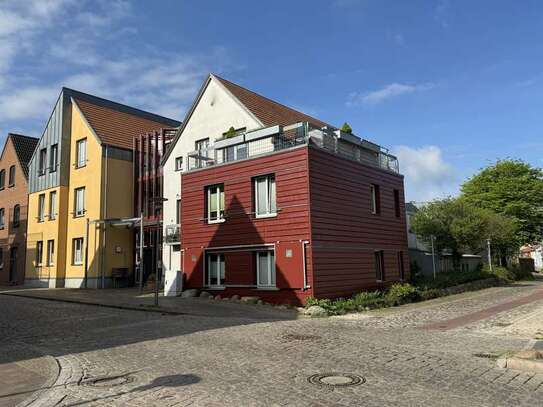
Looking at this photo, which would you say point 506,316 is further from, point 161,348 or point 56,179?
point 56,179

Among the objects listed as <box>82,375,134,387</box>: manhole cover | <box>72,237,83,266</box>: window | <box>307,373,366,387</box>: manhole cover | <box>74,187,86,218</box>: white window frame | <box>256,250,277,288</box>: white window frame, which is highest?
<box>74,187,86,218</box>: white window frame

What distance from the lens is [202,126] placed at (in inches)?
1060

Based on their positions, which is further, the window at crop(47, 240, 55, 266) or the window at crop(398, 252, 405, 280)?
the window at crop(47, 240, 55, 266)

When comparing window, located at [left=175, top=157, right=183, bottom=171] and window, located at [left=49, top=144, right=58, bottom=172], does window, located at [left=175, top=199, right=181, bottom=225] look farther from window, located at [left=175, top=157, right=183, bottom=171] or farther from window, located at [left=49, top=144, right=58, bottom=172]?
window, located at [left=49, top=144, right=58, bottom=172]

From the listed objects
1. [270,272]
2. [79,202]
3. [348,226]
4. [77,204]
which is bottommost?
[270,272]

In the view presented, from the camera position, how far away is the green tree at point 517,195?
1768 inches

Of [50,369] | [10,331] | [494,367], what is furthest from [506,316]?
[10,331]

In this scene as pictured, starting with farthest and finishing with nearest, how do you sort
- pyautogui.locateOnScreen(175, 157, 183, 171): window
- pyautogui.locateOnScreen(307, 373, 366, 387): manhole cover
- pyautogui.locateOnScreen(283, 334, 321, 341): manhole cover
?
1. pyautogui.locateOnScreen(175, 157, 183, 171): window
2. pyautogui.locateOnScreen(283, 334, 321, 341): manhole cover
3. pyautogui.locateOnScreen(307, 373, 366, 387): manhole cover

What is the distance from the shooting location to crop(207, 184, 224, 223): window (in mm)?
22359

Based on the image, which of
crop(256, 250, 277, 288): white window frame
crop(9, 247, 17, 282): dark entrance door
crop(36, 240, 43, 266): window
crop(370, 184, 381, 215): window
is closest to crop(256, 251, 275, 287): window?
crop(256, 250, 277, 288): white window frame

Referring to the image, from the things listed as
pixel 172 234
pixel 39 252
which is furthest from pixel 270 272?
pixel 39 252

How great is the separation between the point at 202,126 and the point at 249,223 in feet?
27.8

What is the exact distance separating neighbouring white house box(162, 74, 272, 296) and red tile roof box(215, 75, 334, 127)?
0.19 feet

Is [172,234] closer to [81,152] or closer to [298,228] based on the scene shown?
[298,228]
